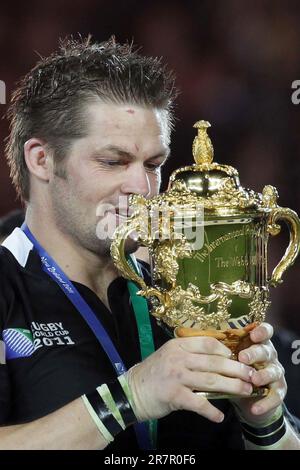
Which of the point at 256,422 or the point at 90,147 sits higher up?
the point at 90,147

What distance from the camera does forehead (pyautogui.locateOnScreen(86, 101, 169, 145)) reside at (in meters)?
1.58

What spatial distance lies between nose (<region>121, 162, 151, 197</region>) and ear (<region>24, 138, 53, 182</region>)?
0.71 feet

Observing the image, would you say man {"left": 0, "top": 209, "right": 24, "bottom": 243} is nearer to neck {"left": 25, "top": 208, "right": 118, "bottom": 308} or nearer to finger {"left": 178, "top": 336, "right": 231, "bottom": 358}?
neck {"left": 25, "top": 208, "right": 118, "bottom": 308}

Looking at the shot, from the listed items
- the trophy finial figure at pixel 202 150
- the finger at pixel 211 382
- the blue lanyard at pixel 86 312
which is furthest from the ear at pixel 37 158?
the finger at pixel 211 382

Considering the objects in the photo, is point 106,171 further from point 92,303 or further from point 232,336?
point 232,336

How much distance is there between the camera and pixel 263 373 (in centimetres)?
131

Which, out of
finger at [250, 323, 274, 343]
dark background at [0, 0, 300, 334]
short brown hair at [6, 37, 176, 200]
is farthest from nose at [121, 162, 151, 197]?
dark background at [0, 0, 300, 334]

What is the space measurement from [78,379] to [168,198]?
0.40 meters

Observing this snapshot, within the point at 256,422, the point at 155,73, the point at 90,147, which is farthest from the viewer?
the point at 155,73

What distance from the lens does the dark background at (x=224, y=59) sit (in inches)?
111

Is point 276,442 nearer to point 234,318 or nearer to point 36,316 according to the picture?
point 234,318

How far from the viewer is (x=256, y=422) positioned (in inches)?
58.2

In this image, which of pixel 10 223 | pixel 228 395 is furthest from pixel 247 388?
pixel 10 223

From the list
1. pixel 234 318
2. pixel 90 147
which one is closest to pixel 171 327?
pixel 234 318
